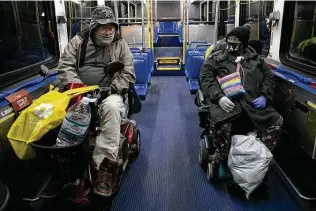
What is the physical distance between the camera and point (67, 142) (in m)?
1.75

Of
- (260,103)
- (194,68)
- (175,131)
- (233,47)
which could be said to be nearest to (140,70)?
(194,68)

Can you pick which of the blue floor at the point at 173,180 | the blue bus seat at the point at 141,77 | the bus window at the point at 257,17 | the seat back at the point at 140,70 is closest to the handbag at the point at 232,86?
the blue floor at the point at 173,180

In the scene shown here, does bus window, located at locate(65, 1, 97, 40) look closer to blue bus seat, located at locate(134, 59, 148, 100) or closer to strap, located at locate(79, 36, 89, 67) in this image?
blue bus seat, located at locate(134, 59, 148, 100)

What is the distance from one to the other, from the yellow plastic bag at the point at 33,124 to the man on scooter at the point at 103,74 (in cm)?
48

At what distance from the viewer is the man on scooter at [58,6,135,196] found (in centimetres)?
218

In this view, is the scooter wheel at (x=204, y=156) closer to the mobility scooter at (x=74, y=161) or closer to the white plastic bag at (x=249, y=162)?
the white plastic bag at (x=249, y=162)

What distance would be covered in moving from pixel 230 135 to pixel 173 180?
73cm

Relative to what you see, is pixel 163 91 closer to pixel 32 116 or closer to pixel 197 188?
pixel 197 188

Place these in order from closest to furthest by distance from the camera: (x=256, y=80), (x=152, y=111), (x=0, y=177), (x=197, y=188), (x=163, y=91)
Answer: (x=0, y=177) < (x=197, y=188) < (x=256, y=80) < (x=152, y=111) < (x=163, y=91)

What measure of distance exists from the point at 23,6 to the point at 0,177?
7.37 feet

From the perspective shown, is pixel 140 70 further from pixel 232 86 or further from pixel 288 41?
pixel 232 86

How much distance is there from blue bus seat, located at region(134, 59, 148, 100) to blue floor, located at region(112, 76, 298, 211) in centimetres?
59

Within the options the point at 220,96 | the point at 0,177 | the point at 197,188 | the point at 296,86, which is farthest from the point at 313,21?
the point at 0,177

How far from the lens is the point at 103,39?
106 inches
